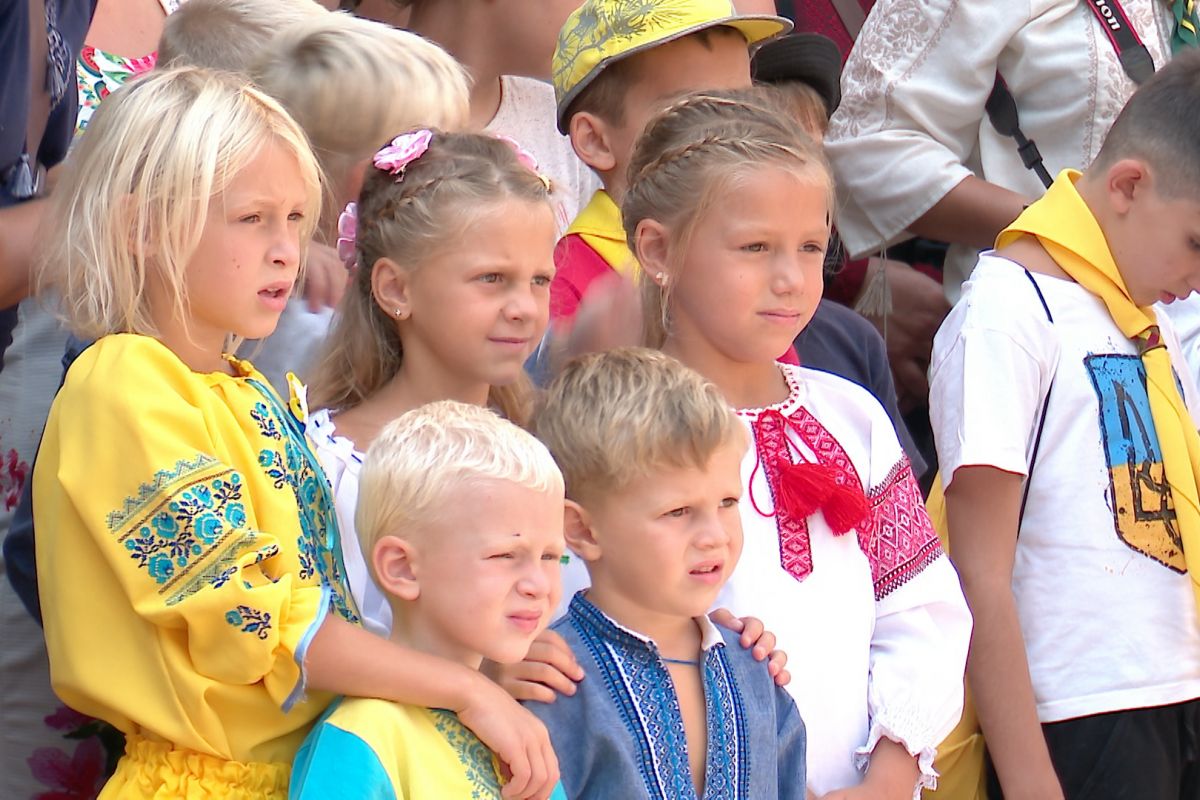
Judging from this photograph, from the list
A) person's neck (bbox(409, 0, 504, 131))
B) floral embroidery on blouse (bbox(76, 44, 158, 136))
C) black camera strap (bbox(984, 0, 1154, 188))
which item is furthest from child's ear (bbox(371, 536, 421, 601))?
black camera strap (bbox(984, 0, 1154, 188))

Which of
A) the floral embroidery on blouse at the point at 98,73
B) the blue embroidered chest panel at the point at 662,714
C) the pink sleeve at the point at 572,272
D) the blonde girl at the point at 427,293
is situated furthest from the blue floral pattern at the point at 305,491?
the floral embroidery on blouse at the point at 98,73

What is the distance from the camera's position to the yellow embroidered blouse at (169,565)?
193 cm

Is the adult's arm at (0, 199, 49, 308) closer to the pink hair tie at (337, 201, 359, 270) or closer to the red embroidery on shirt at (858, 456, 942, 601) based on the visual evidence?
the pink hair tie at (337, 201, 359, 270)

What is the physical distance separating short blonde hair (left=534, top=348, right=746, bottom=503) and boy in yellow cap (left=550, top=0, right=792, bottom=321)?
67 centimetres

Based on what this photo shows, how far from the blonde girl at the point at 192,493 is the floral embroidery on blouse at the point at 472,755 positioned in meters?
0.04

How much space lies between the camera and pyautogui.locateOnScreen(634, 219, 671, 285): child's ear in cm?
266

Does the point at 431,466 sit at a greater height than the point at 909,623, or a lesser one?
greater

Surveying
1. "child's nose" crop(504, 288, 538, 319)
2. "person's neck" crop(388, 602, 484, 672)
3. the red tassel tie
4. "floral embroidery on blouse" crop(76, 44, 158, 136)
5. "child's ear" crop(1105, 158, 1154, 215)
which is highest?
"child's ear" crop(1105, 158, 1154, 215)

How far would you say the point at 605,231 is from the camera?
9.95ft

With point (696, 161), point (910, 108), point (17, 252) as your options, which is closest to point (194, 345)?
point (17, 252)

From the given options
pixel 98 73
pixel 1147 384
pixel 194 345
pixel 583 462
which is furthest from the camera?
pixel 98 73

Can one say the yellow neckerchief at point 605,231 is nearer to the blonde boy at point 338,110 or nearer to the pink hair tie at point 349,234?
the blonde boy at point 338,110

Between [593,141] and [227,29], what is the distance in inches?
27.9

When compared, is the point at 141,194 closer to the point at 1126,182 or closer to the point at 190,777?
the point at 190,777
